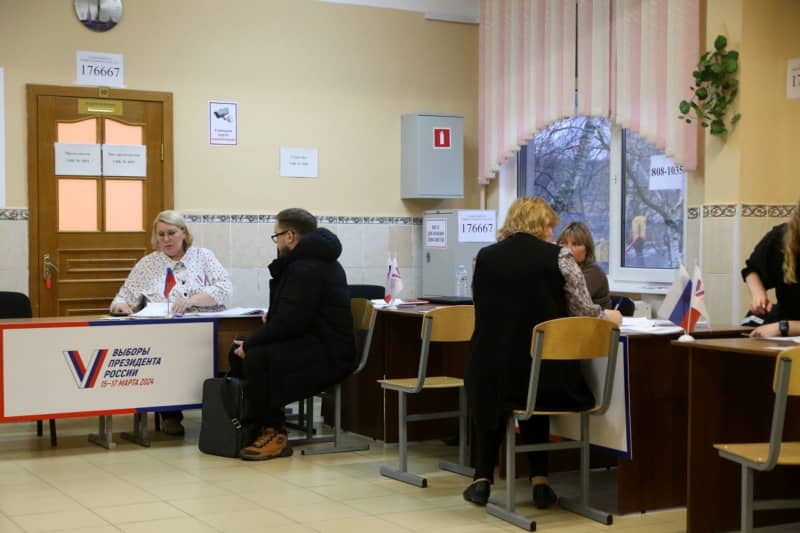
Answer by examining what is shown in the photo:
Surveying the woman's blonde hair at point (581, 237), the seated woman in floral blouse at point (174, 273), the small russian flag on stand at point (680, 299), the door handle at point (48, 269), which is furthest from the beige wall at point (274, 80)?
the small russian flag on stand at point (680, 299)

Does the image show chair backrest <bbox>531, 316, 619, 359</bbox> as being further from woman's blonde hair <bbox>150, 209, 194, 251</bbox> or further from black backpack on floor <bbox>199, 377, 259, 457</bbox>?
woman's blonde hair <bbox>150, 209, 194, 251</bbox>

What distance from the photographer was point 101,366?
5.40m

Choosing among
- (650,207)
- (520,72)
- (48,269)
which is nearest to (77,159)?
(48,269)

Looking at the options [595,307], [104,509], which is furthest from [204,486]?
[595,307]

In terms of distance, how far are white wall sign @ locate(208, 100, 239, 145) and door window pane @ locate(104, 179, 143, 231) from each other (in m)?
0.66

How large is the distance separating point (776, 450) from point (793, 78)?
313 centimetres

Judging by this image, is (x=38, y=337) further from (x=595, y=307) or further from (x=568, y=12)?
(x=568, y=12)

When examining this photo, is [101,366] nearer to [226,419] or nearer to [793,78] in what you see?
[226,419]

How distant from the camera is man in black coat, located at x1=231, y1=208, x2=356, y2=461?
205 inches

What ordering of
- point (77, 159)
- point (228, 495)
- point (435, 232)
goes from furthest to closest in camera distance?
point (435, 232), point (77, 159), point (228, 495)

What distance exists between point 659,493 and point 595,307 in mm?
850

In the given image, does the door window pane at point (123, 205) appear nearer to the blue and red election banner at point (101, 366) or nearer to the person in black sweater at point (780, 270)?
the blue and red election banner at point (101, 366)

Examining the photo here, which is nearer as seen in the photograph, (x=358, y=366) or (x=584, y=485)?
(x=584, y=485)

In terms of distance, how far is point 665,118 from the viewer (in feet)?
20.1
